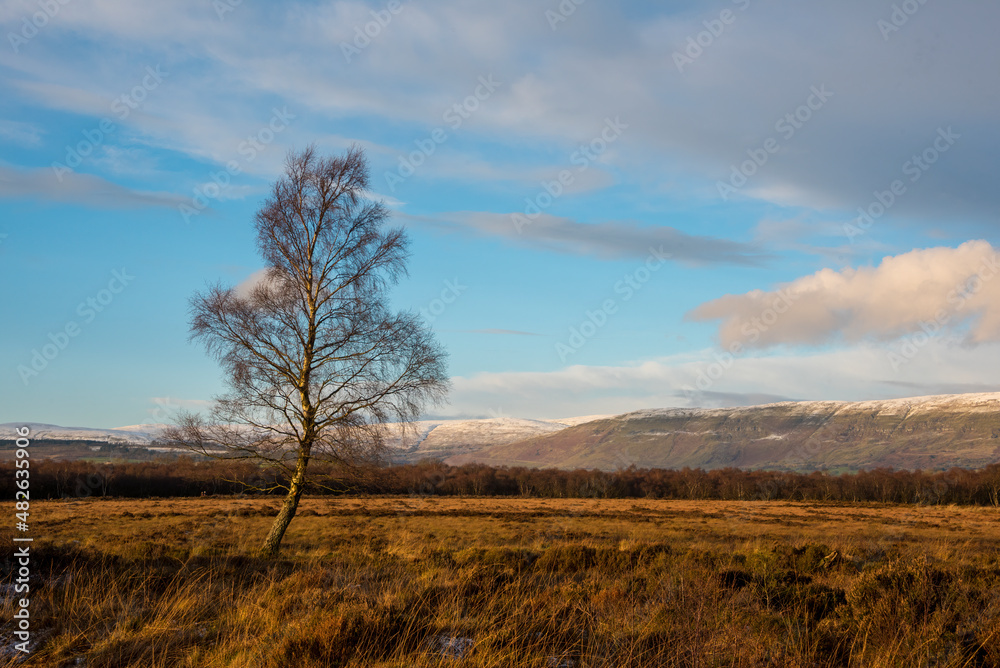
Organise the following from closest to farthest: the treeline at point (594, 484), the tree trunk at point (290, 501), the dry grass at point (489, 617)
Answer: the dry grass at point (489, 617), the tree trunk at point (290, 501), the treeline at point (594, 484)

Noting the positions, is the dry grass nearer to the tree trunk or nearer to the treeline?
the tree trunk

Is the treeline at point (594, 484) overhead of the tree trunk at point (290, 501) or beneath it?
beneath

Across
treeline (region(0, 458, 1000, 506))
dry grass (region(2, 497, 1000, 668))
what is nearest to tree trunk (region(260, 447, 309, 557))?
dry grass (region(2, 497, 1000, 668))

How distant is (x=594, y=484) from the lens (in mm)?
100062

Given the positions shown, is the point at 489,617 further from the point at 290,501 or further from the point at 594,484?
the point at 594,484

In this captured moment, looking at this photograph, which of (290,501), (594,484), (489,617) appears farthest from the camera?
(594,484)

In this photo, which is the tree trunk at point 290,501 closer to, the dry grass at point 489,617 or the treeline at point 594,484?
the dry grass at point 489,617

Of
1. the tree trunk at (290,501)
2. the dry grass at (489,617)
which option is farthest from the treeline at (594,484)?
the dry grass at (489,617)

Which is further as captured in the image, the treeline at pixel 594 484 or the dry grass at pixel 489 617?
the treeline at pixel 594 484

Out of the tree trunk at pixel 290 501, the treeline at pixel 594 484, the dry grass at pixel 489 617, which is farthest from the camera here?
the treeline at pixel 594 484

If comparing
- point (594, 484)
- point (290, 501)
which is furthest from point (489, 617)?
point (594, 484)

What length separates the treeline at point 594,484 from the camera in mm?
69438

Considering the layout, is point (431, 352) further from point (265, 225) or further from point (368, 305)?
point (265, 225)

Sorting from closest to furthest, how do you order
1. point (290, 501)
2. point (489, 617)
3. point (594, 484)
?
point (489, 617)
point (290, 501)
point (594, 484)
